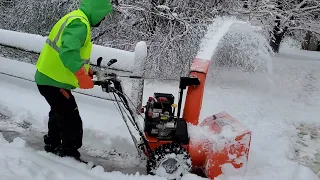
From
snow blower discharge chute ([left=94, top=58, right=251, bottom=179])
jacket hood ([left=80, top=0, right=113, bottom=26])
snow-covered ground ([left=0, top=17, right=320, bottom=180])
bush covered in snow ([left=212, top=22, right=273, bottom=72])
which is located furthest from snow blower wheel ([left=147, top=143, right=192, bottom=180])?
bush covered in snow ([left=212, top=22, right=273, bottom=72])

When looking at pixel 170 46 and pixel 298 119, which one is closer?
pixel 298 119

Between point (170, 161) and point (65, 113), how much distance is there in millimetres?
1082

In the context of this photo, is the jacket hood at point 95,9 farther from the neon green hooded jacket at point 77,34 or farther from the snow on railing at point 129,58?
the snow on railing at point 129,58

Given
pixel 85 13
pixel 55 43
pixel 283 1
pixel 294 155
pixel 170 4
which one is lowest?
pixel 294 155

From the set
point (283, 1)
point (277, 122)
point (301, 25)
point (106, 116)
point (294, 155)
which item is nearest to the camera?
point (294, 155)

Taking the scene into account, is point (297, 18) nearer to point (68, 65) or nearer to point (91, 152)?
point (91, 152)

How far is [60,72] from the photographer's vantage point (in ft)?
11.8

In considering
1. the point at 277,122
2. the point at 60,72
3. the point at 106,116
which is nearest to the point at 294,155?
the point at 277,122

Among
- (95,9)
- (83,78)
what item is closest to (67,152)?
(83,78)

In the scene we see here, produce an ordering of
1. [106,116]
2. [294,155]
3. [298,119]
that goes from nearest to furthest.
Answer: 1. [294,155]
2. [106,116]
3. [298,119]

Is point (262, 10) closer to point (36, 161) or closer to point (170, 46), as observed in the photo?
point (170, 46)

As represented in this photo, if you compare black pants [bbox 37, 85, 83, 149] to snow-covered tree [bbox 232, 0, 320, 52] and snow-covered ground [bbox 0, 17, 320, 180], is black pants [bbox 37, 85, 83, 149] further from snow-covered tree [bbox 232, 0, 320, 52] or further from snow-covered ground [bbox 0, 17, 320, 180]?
snow-covered tree [bbox 232, 0, 320, 52]

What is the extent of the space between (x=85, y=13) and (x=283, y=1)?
11319 millimetres

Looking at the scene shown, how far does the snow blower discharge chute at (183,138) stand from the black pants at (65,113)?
1.13ft
